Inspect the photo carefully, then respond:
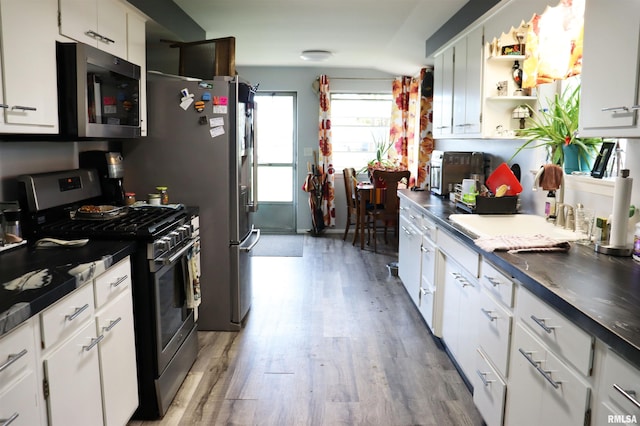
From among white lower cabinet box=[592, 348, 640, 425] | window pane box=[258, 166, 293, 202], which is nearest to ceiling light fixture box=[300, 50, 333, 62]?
A: window pane box=[258, 166, 293, 202]

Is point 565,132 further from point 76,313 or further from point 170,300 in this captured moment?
point 76,313

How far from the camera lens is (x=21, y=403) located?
4.57 feet

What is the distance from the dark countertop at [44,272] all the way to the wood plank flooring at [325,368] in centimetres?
93

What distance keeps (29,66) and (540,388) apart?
228cm

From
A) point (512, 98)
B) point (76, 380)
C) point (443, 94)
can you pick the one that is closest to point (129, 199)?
point (76, 380)

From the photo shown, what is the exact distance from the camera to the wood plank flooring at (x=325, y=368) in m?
2.47

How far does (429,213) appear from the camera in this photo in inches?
131

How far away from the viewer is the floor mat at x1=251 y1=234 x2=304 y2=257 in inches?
238

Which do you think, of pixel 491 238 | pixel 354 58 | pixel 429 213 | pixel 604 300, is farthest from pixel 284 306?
pixel 354 58

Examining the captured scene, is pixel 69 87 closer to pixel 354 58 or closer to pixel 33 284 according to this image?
pixel 33 284

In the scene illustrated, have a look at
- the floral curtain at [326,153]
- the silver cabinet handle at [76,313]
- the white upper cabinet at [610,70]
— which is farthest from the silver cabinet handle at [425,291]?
the floral curtain at [326,153]

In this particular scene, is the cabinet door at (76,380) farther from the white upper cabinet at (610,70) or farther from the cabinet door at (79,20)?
the white upper cabinet at (610,70)

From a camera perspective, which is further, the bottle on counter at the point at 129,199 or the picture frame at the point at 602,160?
the bottle on counter at the point at 129,199

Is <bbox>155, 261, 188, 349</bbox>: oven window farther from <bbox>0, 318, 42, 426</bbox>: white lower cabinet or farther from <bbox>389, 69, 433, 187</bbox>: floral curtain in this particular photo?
<bbox>389, 69, 433, 187</bbox>: floral curtain
